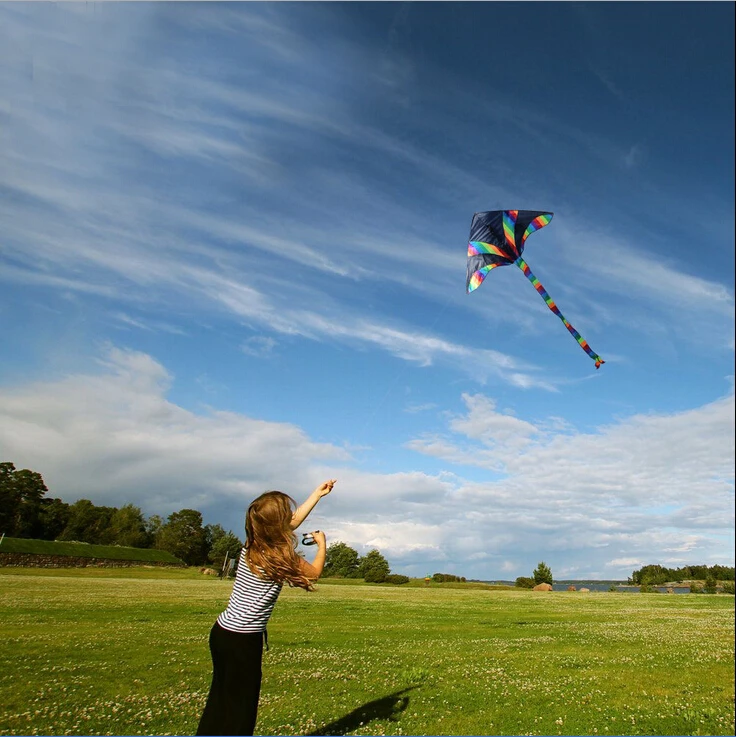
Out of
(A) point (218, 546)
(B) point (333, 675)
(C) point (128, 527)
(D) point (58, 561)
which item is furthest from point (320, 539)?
(A) point (218, 546)

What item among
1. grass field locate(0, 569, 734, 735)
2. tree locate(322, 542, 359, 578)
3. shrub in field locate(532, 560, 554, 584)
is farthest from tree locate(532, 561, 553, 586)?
grass field locate(0, 569, 734, 735)

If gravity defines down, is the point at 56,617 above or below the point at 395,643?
above

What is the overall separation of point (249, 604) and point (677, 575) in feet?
439

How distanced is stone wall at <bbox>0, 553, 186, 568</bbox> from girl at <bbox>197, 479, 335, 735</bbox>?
1035 cm

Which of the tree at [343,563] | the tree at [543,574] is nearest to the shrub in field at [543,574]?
the tree at [543,574]

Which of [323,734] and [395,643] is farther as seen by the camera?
[395,643]

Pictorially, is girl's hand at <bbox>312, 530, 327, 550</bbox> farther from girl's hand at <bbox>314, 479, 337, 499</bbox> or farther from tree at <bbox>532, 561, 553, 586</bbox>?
tree at <bbox>532, 561, 553, 586</bbox>

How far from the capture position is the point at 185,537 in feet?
60.7

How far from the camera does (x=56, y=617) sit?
1339 cm

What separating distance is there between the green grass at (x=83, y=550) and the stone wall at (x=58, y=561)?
0.27ft

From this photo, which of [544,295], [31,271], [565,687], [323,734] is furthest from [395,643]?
[31,271]

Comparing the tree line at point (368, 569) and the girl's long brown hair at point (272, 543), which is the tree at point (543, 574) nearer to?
the tree line at point (368, 569)

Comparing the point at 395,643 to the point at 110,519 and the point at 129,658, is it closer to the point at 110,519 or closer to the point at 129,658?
the point at 129,658

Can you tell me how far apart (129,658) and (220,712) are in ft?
30.0
